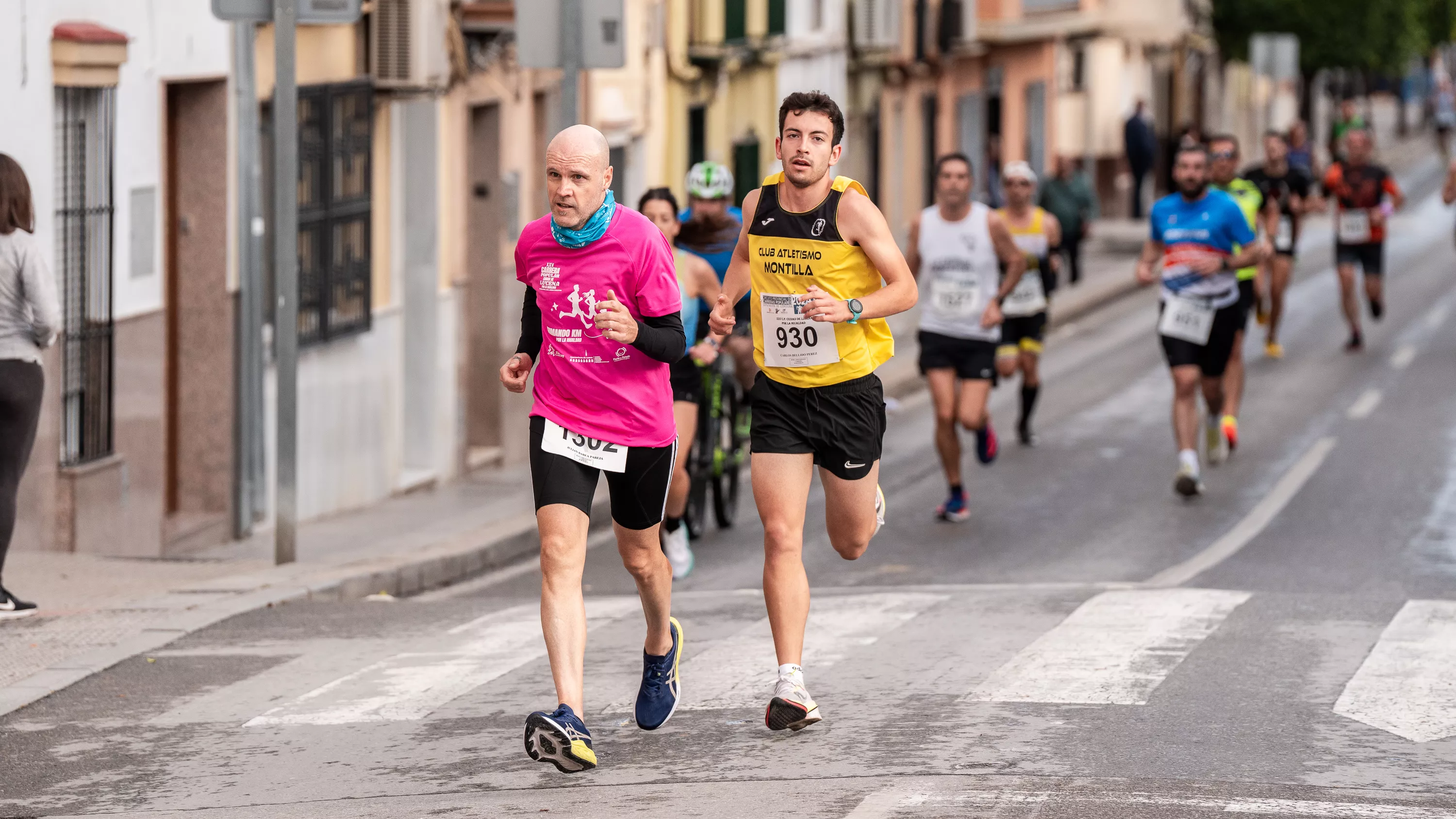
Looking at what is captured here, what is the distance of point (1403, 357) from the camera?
862 inches

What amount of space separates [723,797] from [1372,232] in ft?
56.2

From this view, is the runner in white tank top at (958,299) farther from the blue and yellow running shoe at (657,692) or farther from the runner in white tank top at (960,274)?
the blue and yellow running shoe at (657,692)

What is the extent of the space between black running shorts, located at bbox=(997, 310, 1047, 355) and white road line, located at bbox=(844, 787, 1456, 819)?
32.9 ft

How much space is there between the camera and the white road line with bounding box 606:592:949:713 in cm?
756

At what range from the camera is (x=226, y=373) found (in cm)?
1345

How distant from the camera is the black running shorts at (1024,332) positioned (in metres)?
16.1

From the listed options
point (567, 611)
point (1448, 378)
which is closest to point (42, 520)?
point (567, 611)

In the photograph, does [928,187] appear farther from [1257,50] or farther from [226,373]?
[226,373]

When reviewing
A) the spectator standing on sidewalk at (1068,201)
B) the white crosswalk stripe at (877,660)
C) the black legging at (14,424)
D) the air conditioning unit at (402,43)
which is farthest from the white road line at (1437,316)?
the black legging at (14,424)

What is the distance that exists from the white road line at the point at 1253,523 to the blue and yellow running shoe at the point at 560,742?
183 inches

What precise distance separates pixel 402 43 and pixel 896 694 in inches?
349

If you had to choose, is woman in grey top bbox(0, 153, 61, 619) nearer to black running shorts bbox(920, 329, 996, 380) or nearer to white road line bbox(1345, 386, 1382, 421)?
black running shorts bbox(920, 329, 996, 380)

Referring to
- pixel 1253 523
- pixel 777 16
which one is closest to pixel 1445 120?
pixel 777 16

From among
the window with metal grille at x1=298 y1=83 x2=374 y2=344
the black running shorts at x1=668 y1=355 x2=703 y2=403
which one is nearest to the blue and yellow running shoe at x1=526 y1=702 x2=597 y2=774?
the black running shorts at x1=668 y1=355 x2=703 y2=403
